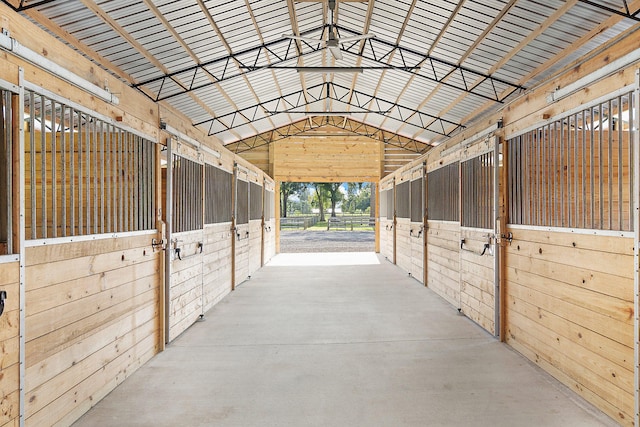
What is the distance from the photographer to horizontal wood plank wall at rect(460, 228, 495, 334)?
11.4 feet

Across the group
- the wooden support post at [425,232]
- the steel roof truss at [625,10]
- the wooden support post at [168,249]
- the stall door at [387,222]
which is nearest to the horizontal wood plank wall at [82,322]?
the wooden support post at [168,249]

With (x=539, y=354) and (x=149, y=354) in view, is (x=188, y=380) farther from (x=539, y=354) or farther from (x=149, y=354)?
(x=539, y=354)

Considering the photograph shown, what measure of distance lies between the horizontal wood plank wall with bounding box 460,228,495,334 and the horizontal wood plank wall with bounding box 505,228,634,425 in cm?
40

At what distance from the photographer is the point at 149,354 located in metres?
2.85

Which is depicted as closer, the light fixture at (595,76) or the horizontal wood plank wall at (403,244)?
the light fixture at (595,76)

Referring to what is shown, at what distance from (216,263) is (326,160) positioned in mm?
7437

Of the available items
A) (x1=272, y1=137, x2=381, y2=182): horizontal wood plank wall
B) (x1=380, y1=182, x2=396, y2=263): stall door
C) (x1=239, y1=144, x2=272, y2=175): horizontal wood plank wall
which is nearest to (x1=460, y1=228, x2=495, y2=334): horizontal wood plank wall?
(x1=380, y1=182, x2=396, y2=263): stall door

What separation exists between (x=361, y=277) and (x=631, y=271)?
16.0 ft

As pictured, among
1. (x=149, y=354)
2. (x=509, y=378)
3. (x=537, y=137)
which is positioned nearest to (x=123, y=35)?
(x=149, y=354)

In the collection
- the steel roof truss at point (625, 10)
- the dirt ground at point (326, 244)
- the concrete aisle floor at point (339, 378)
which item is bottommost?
the concrete aisle floor at point (339, 378)

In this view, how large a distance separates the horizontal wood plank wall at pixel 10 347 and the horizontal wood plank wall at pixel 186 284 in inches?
64.0

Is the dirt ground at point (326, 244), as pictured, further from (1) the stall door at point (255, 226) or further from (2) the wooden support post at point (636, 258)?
(2) the wooden support post at point (636, 258)

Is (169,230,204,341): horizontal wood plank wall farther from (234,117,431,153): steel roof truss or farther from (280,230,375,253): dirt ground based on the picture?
(234,117,431,153): steel roof truss

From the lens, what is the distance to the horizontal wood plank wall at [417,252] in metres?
6.06
